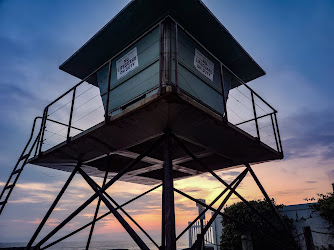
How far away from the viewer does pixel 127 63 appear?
658 centimetres

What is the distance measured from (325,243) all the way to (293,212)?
154 cm

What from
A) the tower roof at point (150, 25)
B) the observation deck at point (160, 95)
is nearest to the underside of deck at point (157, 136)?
the observation deck at point (160, 95)

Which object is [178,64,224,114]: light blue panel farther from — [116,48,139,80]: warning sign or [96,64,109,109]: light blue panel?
[96,64,109,109]: light blue panel

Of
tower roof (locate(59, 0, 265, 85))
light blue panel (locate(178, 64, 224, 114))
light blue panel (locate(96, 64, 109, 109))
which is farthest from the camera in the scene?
light blue panel (locate(96, 64, 109, 109))

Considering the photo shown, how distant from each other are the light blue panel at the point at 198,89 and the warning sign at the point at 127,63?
4.48ft

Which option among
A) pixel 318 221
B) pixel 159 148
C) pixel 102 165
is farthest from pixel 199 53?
pixel 318 221

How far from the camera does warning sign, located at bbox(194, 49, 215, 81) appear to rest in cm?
644

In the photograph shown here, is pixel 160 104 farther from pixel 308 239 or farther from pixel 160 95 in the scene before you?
pixel 308 239

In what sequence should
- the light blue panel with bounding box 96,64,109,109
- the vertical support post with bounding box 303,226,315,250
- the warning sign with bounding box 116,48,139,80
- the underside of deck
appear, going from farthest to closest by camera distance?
the light blue panel with bounding box 96,64,109,109 → the warning sign with bounding box 116,48,139,80 → the vertical support post with bounding box 303,226,315,250 → the underside of deck

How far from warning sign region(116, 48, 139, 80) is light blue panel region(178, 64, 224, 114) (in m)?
1.37

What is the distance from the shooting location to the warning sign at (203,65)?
6.44 metres

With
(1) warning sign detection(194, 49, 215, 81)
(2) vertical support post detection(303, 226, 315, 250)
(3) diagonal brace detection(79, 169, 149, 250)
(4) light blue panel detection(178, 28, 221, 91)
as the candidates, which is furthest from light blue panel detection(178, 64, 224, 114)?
(2) vertical support post detection(303, 226, 315, 250)

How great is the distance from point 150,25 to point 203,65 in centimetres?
181

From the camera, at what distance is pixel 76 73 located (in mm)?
8398
